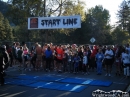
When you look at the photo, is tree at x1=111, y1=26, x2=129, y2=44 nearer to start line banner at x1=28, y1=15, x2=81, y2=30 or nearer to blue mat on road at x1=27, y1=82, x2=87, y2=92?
start line banner at x1=28, y1=15, x2=81, y2=30

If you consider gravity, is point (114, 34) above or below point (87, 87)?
above

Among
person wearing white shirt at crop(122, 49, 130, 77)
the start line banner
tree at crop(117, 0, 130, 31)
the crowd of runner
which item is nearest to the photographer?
person wearing white shirt at crop(122, 49, 130, 77)

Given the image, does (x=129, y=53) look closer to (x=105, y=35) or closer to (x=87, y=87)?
(x=87, y=87)

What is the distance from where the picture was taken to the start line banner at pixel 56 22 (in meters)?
14.5

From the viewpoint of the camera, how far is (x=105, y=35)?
6500 centimetres

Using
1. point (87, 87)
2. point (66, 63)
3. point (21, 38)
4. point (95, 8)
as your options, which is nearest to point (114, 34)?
point (95, 8)

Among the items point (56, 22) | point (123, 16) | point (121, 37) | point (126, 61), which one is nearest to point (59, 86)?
point (126, 61)

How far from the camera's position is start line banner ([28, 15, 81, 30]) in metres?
14.5

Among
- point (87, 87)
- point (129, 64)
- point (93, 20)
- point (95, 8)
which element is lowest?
point (87, 87)

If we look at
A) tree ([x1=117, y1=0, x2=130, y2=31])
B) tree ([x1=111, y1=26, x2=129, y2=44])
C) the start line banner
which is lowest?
the start line banner

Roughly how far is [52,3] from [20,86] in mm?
20902

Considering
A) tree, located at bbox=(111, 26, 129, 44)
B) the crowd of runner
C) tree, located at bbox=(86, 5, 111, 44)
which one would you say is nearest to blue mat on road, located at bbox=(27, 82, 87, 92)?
the crowd of runner

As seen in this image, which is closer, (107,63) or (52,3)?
(107,63)

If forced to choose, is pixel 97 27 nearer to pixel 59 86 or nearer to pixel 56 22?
pixel 56 22
